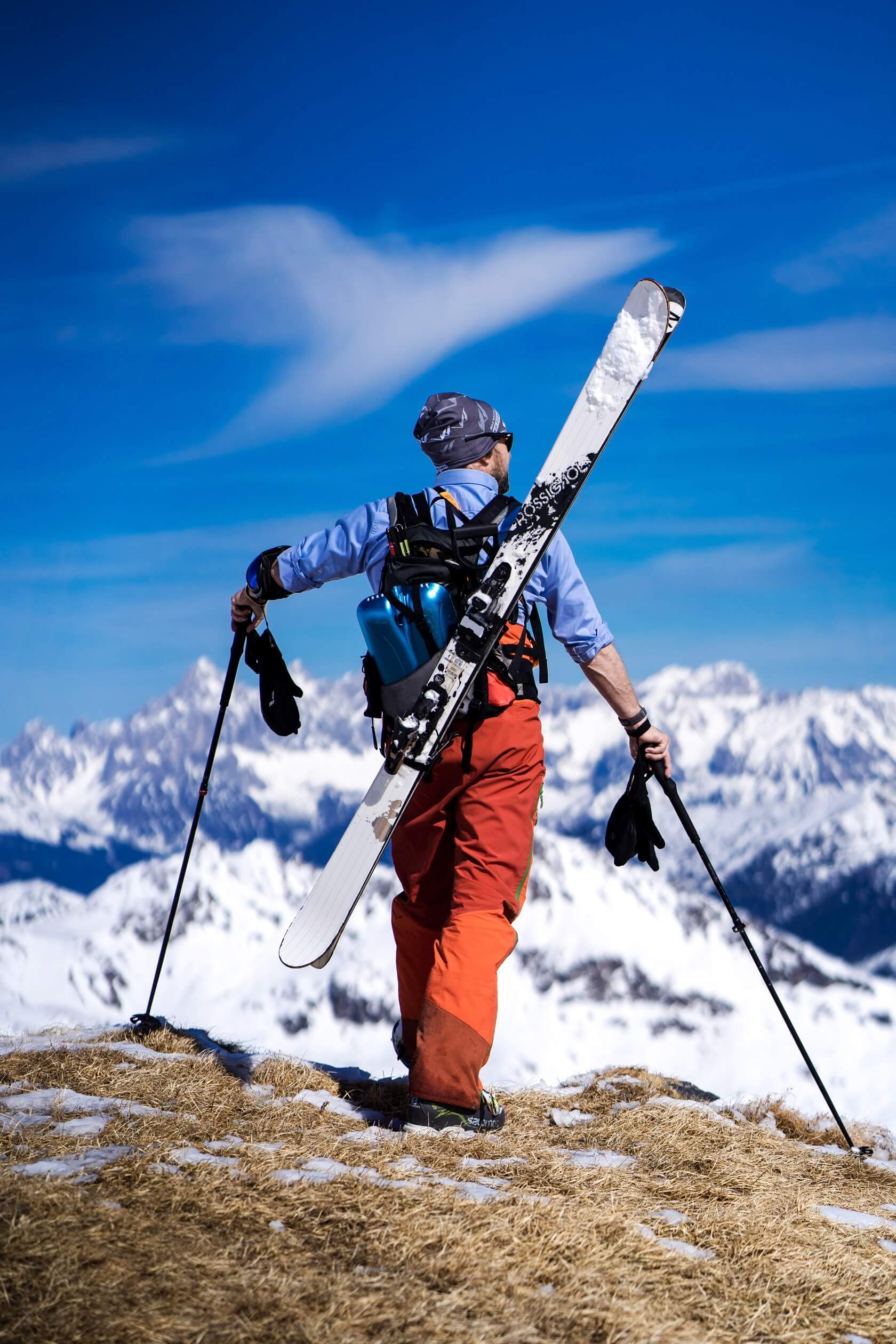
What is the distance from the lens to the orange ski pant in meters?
6.64

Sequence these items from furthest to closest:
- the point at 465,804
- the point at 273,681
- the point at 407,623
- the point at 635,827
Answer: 1. the point at 273,681
2. the point at 635,827
3. the point at 465,804
4. the point at 407,623

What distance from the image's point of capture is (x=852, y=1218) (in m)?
5.52

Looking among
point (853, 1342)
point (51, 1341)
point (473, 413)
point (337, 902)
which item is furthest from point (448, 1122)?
point (473, 413)

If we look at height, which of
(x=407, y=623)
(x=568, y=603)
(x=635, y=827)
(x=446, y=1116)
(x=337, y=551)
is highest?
(x=337, y=551)

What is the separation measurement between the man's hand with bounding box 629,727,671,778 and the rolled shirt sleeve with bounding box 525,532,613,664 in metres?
0.81

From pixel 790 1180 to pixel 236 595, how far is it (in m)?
5.67

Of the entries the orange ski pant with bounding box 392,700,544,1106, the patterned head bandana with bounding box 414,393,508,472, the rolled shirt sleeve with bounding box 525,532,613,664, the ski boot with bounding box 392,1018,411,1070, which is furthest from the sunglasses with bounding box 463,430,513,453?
the ski boot with bounding box 392,1018,411,1070

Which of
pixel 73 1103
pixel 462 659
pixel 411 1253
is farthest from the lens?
pixel 462 659

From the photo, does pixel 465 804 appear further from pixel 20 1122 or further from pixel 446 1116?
pixel 20 1122

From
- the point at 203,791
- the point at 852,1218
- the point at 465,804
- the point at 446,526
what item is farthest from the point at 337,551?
the point at 852,1218

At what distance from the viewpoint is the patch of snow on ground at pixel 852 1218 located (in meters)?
5.41

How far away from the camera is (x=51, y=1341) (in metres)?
3.25

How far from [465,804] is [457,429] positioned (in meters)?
2.66

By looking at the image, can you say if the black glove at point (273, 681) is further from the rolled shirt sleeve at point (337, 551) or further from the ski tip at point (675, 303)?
the ski tip at point (675, 303)
